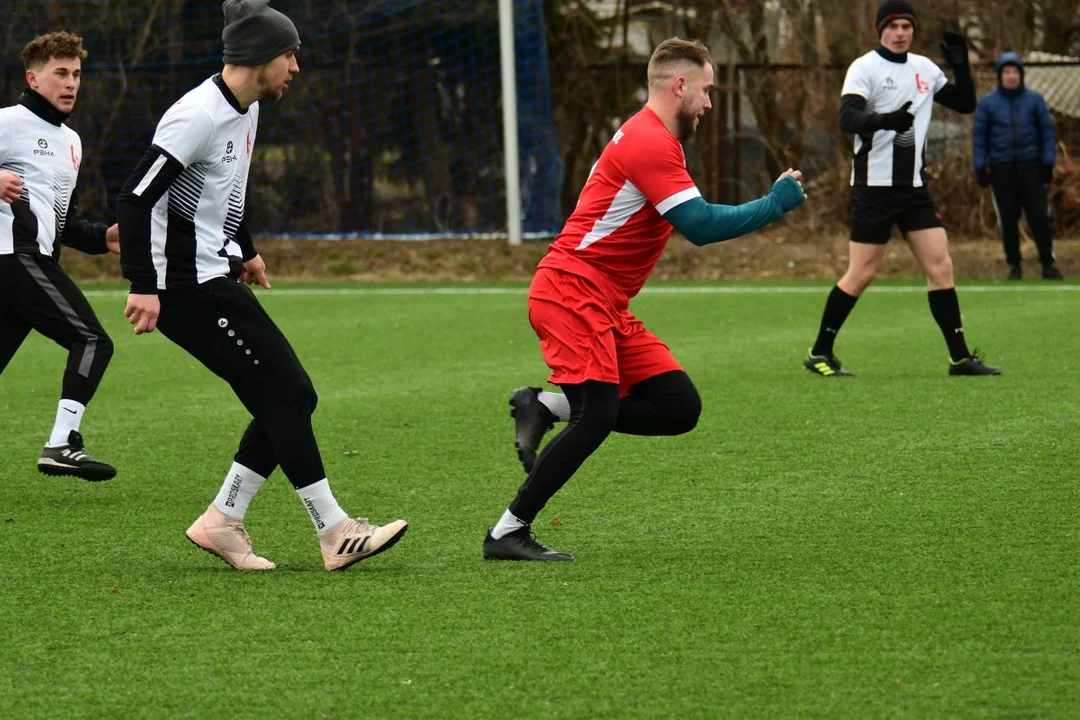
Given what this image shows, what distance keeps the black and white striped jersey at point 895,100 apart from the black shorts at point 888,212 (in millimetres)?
54

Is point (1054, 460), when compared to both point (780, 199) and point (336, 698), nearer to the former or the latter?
point (780, 199)

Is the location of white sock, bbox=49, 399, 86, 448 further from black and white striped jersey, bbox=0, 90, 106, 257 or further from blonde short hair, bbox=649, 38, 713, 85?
blonde short hair, bbox=649, 38, 713, 85

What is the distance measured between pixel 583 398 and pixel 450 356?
6124mm

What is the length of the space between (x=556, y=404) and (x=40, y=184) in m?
2.84

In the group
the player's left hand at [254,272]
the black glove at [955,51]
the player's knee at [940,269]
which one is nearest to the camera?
the player's left hand at [254,272]

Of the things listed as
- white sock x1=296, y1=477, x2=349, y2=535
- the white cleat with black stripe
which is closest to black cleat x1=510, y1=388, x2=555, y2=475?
the white cleat with black stripe

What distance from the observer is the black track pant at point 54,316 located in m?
6.99

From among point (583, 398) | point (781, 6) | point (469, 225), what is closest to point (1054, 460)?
point (583, 398)

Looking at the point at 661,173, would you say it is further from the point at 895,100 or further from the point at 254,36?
the point at 895,100

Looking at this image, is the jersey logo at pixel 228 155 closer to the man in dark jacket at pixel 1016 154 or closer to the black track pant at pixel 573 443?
the black track pant at pixel 573 443

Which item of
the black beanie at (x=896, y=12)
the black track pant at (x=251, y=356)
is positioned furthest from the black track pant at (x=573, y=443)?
the black beanie at (x=896, y=12)

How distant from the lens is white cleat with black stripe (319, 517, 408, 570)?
5.06m

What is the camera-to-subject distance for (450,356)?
1127 centimetres

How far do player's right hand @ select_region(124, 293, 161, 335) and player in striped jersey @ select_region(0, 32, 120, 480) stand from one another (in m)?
2.08
